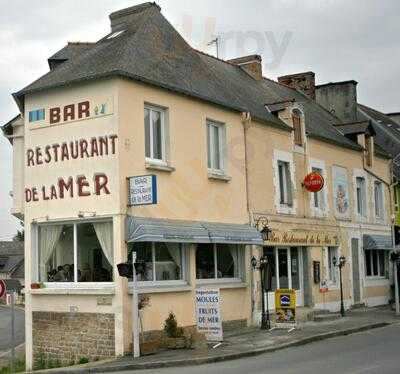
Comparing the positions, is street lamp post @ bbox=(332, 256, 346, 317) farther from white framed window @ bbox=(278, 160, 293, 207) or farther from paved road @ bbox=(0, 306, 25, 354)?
paved road @ bbox=(0, 306, 25, 354)

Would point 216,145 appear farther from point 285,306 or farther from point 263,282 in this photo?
point 285,306

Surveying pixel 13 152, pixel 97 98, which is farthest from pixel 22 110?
pixel 97 98

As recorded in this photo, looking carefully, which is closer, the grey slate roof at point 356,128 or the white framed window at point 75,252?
the white framed window at point 75,252

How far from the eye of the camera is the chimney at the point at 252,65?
94.7 feet

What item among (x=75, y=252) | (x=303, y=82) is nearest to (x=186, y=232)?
(x=75, y=252)

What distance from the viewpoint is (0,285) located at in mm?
18484

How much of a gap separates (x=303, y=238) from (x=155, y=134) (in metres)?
7.94

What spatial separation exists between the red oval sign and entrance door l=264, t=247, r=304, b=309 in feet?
6.92

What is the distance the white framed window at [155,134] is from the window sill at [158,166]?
0.13 meters

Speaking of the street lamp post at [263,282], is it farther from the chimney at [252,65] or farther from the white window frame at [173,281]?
the chimney at [252,65]

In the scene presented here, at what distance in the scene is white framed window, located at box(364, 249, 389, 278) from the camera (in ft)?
99.1

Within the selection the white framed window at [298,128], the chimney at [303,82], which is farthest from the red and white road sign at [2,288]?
the chimney at [303,82]

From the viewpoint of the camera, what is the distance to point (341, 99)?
33.8 meters

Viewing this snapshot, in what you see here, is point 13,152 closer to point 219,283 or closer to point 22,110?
point 22,110
